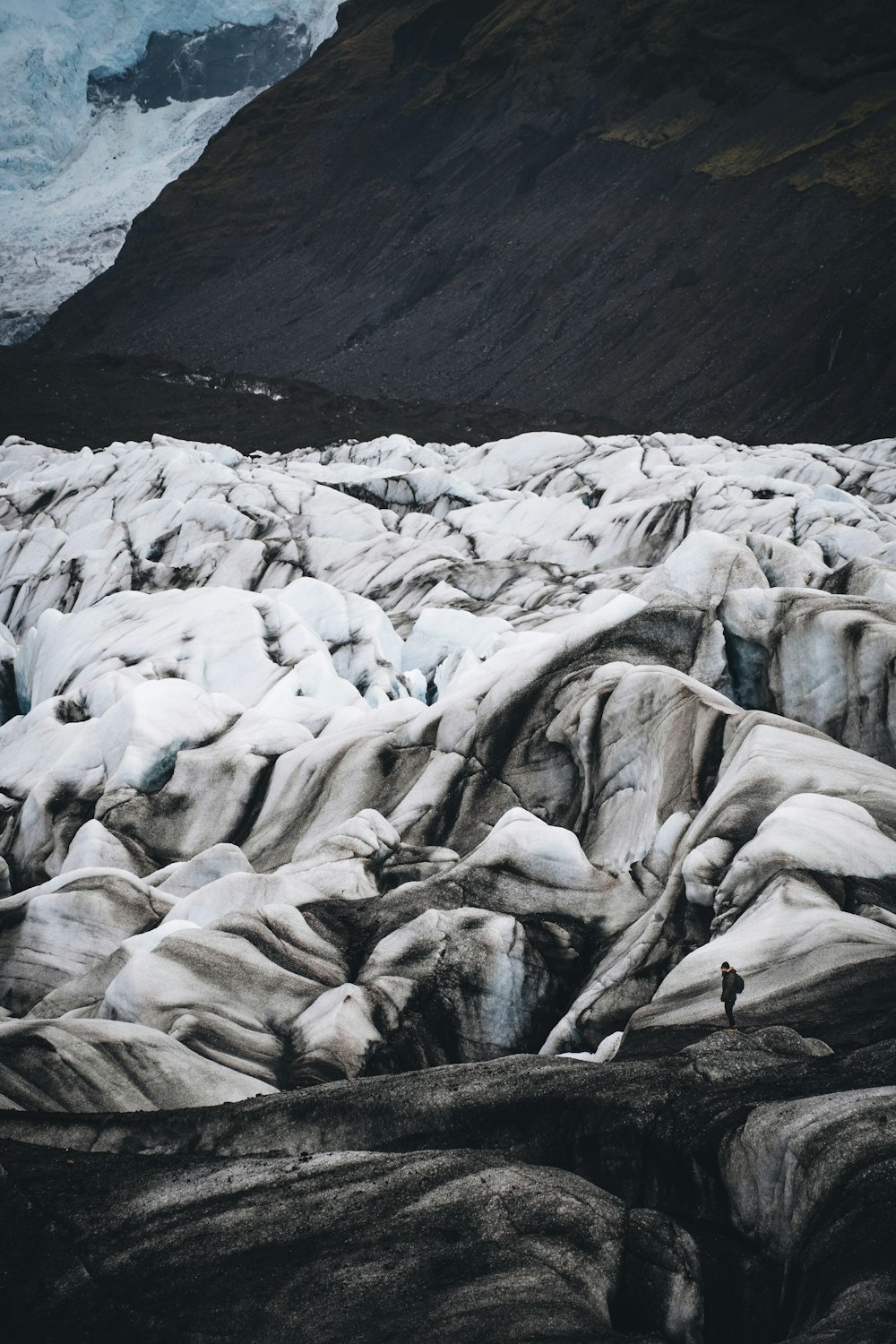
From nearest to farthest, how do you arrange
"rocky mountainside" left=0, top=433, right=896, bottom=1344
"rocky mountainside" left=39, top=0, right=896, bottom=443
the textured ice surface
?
"rocky mountainside" left=0, top=433, right=896, bottom=1344, the textured ice surface, "rocky mountainside" left=39, top=0, right=896, bottom=443

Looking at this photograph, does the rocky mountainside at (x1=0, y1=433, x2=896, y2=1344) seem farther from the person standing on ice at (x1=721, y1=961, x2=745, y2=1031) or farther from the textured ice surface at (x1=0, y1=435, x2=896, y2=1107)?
the person standing on ice at (x1=721, y1=961, x2=745, y2=1031)

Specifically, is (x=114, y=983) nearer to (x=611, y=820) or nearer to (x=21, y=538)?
(x=611, y=820)

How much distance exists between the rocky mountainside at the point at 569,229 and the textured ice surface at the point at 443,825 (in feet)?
197

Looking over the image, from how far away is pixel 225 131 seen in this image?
15375 centimetres

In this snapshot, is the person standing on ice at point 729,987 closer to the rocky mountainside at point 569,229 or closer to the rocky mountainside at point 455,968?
the rocky mountainside at point 455,968

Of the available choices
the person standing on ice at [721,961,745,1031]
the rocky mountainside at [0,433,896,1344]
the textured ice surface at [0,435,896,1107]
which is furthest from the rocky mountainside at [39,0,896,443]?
the person standing on ice at [721,961,745,1031]

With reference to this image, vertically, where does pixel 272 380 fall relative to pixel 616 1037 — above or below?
below

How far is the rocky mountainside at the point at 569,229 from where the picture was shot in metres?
88.6

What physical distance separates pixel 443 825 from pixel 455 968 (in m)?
5.08

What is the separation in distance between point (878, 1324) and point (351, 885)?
10341mm

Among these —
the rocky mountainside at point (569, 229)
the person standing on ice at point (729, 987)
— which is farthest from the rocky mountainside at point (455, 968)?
the rocky mountainside at point (569, 229)

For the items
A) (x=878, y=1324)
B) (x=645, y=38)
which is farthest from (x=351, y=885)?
(x=645, y=38)

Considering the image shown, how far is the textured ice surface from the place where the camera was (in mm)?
11359

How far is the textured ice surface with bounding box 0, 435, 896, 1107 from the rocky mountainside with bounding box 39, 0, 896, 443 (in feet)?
197
